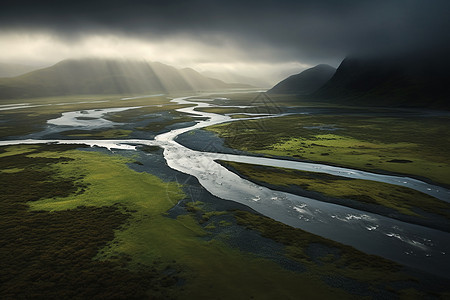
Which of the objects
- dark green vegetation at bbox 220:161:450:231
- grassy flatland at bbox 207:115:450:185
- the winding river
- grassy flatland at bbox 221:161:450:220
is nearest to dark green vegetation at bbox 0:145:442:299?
the winding river

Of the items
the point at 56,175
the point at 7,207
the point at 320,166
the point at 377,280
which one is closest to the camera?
the point at 377,280

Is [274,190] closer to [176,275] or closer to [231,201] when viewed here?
[231,201]

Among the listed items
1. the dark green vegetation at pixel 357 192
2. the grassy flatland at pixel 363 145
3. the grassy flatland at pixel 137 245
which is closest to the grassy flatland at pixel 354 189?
the dark green vegetation at pixel 357 192

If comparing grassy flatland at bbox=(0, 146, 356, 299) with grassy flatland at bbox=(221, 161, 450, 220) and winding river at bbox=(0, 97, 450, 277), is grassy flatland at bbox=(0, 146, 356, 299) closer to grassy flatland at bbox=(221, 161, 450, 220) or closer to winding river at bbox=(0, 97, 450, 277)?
winding river at bbox=(0, 97, 450, 277)

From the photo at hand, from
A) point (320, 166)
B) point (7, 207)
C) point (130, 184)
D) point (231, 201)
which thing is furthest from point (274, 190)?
point (7, 207)

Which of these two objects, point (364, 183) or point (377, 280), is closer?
point (377, 280)

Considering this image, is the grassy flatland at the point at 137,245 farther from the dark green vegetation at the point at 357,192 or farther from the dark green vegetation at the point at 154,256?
the dark green vegetation at the point at 357,192

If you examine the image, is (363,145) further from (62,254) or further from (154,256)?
(62,254)
